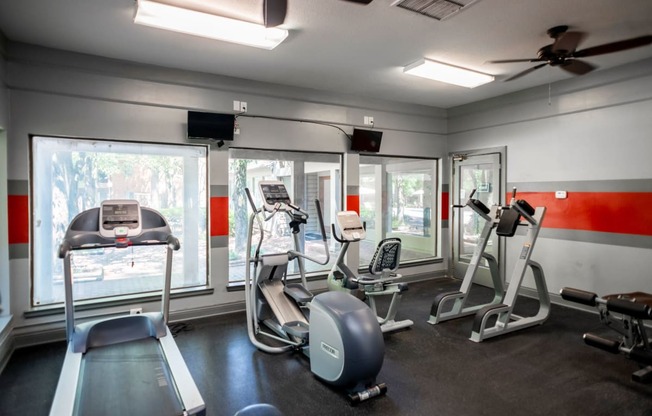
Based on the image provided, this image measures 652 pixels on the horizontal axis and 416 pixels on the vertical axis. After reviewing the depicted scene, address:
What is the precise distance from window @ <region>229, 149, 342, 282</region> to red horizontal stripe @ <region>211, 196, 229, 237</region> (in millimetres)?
197

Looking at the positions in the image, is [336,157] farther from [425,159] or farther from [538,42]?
[538,42]

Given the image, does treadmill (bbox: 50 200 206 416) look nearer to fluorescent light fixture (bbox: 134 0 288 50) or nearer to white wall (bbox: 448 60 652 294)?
fluorescent light fixture (bbox: 134 0 288 50)

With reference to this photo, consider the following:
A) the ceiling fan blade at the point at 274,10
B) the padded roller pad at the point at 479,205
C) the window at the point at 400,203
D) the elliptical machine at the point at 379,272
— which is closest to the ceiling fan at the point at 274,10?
the ceiling fan blade at the point at 274,10

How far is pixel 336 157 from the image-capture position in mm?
5562

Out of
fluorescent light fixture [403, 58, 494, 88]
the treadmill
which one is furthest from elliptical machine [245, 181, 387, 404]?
fluorescent light fixture [403, 58, 494, 88]

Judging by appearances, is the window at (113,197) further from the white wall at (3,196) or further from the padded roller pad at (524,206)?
the padded roller pad at (524,206)

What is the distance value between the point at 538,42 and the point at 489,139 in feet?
7.76

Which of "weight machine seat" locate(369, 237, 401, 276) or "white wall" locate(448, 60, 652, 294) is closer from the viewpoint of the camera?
"weight machine seat" locate(369, 237, 401, 276)

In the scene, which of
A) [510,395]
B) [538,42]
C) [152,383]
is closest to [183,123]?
[152,383]

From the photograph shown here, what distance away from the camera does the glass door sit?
5734mm

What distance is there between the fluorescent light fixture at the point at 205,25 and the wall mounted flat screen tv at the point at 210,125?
1.14 m

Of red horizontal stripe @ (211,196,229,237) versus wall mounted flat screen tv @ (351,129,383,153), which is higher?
wall mounted flat screen tv @ (351,129,383,153)

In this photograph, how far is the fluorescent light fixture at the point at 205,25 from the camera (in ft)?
9.54

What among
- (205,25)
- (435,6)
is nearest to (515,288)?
(435,6)
